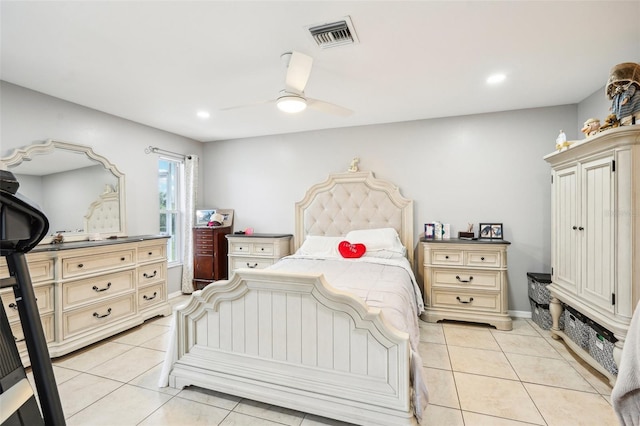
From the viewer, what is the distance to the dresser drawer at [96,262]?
8.85ft

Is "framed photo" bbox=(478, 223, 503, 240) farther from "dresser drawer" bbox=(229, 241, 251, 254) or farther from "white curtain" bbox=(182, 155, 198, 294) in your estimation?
"white curtain" bbox=(182, 155, 198, 294)

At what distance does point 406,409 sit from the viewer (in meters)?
1.60

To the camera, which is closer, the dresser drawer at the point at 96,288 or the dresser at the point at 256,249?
the dresser drawer at the point at 96,288

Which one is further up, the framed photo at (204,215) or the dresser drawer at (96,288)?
the framed photo at (204,215)

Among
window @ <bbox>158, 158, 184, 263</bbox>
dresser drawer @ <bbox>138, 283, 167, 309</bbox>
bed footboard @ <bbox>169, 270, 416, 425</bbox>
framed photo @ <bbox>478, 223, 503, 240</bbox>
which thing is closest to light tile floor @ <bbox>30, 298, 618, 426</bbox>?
bed footboard @ <bbox>169, 270, 416, 425</bbox>

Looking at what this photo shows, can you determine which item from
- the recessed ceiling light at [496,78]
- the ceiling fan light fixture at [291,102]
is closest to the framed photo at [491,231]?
the recessed ceiling light at [496,78]

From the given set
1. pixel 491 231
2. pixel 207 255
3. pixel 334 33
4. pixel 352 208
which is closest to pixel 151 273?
pixel 207 255

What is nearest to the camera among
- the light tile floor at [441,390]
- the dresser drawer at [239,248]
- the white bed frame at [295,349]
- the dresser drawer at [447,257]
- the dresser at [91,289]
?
the white bed frame at [295,349]

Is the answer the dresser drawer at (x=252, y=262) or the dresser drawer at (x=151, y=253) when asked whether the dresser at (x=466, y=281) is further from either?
the dresser drawer at (x=151, y=253)

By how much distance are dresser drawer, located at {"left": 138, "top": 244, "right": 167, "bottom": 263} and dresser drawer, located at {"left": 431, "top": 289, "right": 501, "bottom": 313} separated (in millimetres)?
3351

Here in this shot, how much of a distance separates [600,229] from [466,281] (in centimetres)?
142

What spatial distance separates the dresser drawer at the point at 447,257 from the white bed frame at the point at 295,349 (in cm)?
208

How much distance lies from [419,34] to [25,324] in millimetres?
2441

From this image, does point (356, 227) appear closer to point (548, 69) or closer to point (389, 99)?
point (389, 99)
